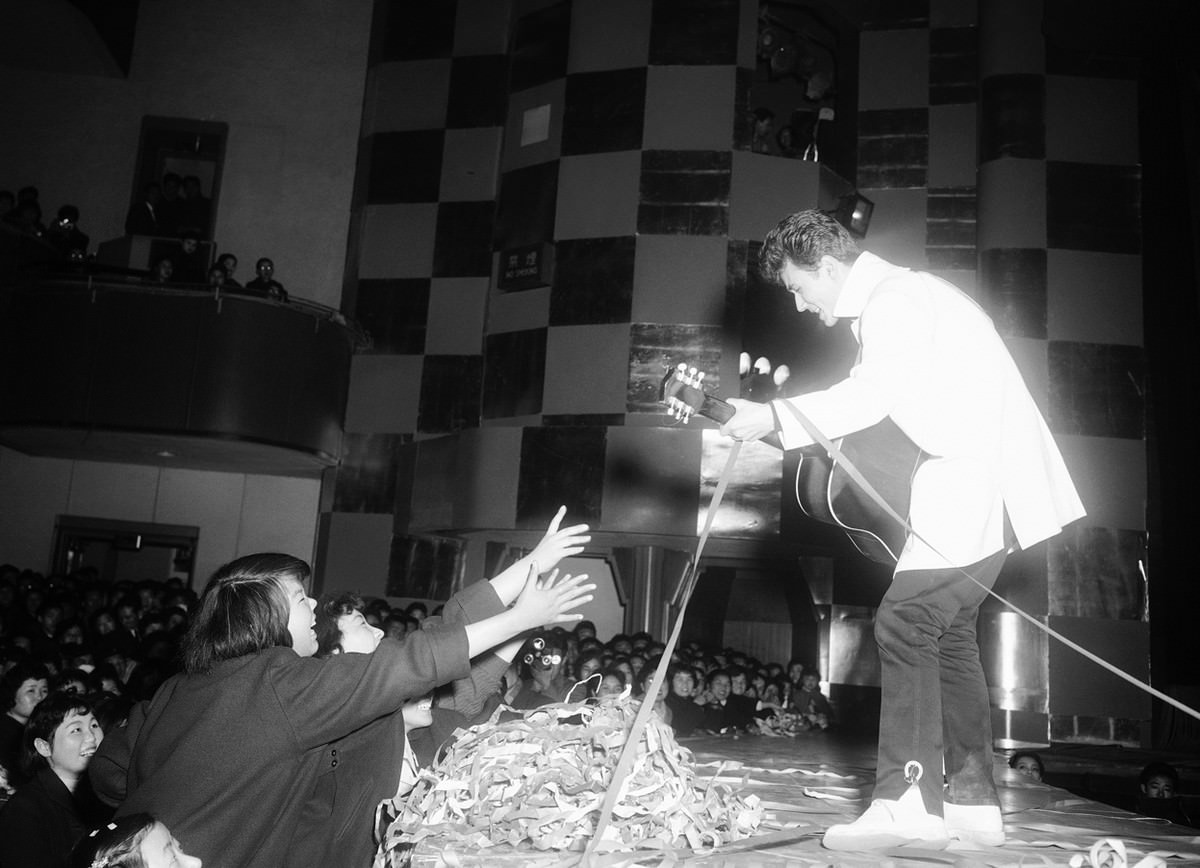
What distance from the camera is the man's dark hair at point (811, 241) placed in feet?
9.66

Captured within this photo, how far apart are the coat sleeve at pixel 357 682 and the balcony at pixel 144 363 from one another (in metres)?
8.22

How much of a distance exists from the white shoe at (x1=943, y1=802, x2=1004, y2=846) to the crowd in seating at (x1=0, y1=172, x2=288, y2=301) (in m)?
8.76

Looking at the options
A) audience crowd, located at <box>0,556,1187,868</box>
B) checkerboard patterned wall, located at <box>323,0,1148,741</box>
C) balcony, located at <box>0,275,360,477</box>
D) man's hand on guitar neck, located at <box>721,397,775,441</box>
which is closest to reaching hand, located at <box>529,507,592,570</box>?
audience crowd, located at <box>0,556,1187,868</box>

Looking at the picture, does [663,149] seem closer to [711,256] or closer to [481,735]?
[711,256]

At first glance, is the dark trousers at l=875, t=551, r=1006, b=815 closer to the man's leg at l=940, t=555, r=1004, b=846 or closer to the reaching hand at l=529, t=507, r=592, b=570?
the man's leg at l=940, t=555, r=1004, b=846

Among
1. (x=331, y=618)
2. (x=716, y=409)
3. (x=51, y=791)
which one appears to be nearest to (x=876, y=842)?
(x=716, y=409)

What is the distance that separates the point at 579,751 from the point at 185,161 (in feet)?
38.8

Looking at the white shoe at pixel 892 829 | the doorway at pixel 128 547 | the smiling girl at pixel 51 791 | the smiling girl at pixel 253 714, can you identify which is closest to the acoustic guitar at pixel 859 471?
the white shoe at pixel 892 829

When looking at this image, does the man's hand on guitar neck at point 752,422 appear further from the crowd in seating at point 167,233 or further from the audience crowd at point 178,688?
the crowd in seating at point 167,233

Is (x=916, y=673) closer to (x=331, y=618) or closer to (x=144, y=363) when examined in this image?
(x=331, y=618)

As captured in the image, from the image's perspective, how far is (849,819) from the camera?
9.46 feet

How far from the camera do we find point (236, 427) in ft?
32.6

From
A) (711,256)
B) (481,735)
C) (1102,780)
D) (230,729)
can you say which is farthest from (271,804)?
(711,256)

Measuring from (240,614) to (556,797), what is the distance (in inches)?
31.1
